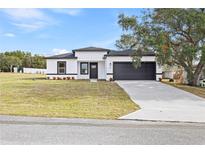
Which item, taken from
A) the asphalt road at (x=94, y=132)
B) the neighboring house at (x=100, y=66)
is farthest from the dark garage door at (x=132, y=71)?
the asphalt road at (x=94, y=132)

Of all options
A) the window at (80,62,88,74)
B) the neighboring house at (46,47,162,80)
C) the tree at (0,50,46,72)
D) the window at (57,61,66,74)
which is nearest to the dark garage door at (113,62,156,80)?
the neighboring house at (46,47,162,80)

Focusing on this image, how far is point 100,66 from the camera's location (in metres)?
31.9

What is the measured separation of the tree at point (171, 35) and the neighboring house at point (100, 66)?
15.5 ft

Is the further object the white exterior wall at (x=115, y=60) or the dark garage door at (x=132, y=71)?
the dark garage door at (x=132, y=71)

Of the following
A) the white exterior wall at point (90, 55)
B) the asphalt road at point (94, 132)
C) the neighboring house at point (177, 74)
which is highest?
the white exterior wall at point (90, 55)

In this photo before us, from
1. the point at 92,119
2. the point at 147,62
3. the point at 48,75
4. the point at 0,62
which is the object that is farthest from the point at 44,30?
the point at 0,62

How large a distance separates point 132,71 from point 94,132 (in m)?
22.5

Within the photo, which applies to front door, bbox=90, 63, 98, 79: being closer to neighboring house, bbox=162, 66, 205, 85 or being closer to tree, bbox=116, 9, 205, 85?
neighboring house, bbox=162, 66, 205, 85

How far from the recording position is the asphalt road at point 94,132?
6707 mm

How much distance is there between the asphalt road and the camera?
6.71 metres

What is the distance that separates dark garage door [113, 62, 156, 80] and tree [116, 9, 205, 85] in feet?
16.1

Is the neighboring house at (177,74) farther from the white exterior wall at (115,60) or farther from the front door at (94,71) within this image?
the front door at (94,71)

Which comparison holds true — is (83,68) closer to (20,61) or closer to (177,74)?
(177,74)
